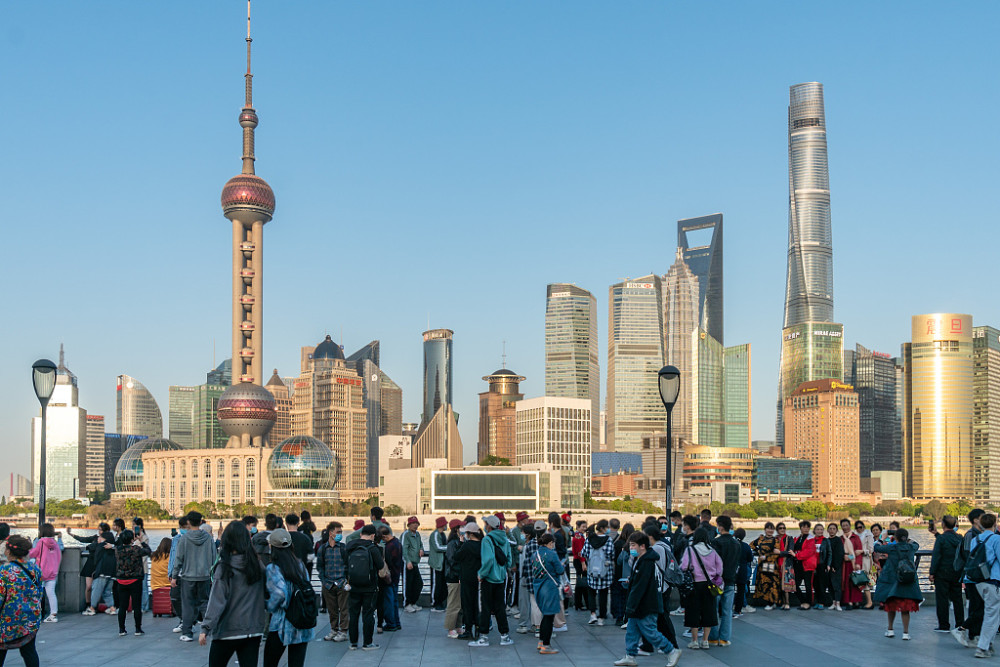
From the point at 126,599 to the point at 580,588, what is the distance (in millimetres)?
8990

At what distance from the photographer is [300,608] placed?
11.6m

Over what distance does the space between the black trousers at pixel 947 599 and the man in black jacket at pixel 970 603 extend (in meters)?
0.26

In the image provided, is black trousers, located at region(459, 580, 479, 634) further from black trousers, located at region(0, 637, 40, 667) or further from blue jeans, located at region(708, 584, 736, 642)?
black trousers, located at region(0, 637, 40, 667)

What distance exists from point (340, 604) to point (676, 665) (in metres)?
5.93

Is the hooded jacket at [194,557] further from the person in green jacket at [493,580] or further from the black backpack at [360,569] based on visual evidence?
the person in green jacket at [493,580]

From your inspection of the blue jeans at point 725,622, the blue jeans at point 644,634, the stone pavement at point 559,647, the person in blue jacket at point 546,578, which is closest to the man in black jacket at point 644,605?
the blue jeans at point 644,634

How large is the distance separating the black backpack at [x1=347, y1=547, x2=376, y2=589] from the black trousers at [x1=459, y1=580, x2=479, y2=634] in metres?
1.66

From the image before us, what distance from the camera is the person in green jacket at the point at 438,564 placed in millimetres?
21578

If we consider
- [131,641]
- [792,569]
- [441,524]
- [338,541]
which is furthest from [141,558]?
[792,569]

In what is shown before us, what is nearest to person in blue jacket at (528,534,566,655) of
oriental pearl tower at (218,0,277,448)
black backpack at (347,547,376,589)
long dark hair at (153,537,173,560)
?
black backpack at (347,547,376,589)

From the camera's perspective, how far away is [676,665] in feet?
49.9

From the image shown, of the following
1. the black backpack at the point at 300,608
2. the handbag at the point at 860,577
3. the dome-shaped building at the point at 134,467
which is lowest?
the dome-shaped building at the point at 134,467

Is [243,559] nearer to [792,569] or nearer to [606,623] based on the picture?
[606,623]

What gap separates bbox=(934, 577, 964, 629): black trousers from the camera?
1751 centimetres
